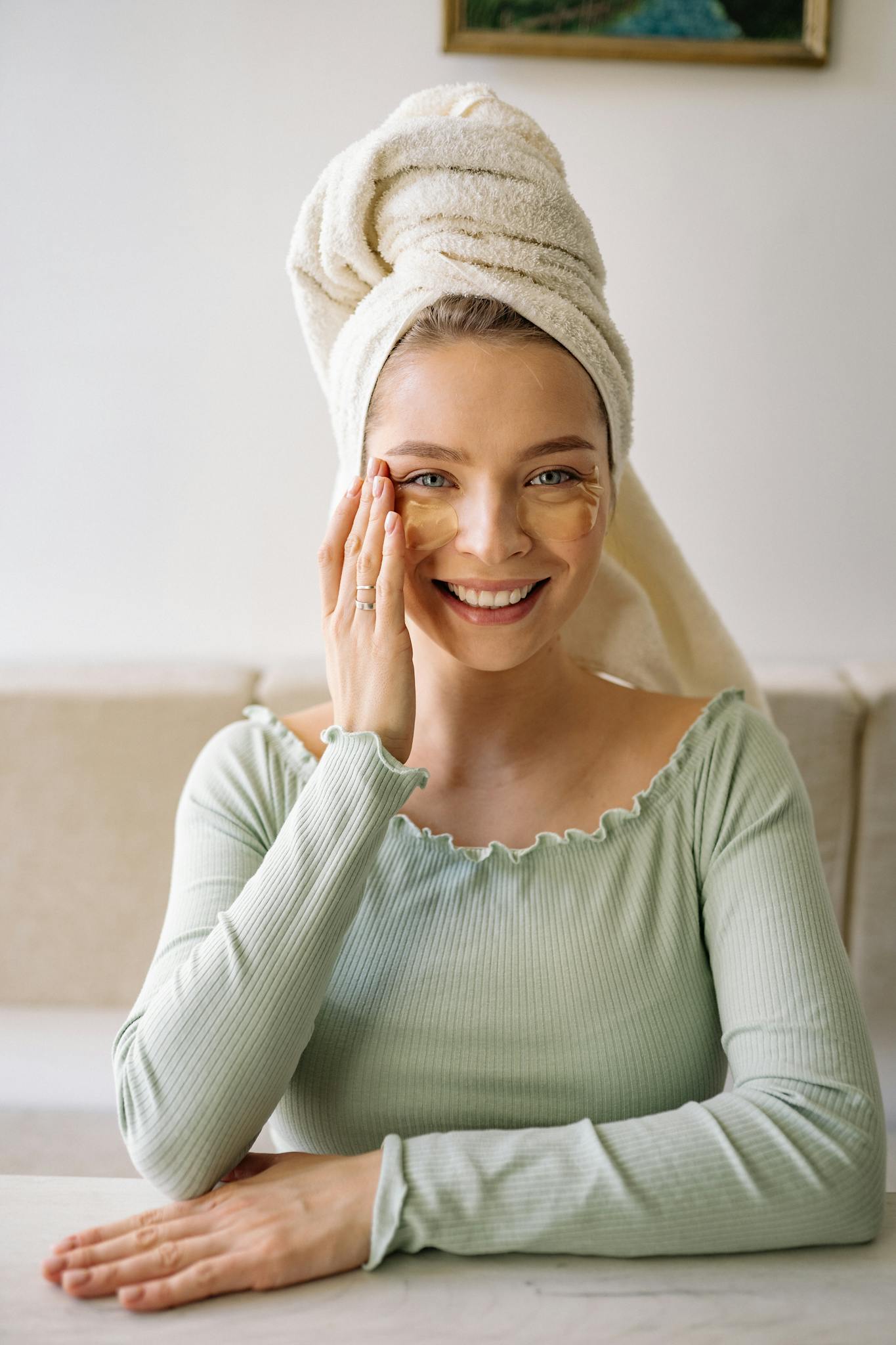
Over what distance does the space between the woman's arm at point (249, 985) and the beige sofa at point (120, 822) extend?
2.46ft

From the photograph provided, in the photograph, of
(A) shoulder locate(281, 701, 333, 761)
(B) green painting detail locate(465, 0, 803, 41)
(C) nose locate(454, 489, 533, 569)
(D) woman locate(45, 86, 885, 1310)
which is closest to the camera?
(D) woman locate(45, 86, 885, 1310)

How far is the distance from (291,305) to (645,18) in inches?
26.7

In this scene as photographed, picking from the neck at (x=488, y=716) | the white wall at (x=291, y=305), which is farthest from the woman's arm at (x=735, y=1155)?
the white wall at (x=291, y=305)

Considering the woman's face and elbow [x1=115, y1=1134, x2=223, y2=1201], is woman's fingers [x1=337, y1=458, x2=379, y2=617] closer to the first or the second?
the woman's face

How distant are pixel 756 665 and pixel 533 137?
38.1 inches

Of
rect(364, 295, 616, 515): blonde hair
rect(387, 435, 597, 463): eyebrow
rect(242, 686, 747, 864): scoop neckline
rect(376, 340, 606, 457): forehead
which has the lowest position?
rect(242, 686, 747, 864): scoop neckline

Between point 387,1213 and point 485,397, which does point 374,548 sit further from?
point 387,1213

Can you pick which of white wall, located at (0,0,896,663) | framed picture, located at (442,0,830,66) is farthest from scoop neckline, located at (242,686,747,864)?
framed picture, located at (442,0,830,66)

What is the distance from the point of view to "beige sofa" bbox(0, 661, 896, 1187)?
182 cm

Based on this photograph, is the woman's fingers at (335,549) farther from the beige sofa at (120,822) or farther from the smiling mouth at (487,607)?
the beige sofa at (120,822)

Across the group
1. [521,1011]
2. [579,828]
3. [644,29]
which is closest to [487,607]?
[579,828]

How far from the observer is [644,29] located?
1.73 meters

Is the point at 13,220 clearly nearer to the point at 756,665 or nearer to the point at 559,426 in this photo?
the point at 559,426

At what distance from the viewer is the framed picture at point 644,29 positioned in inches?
68.0
